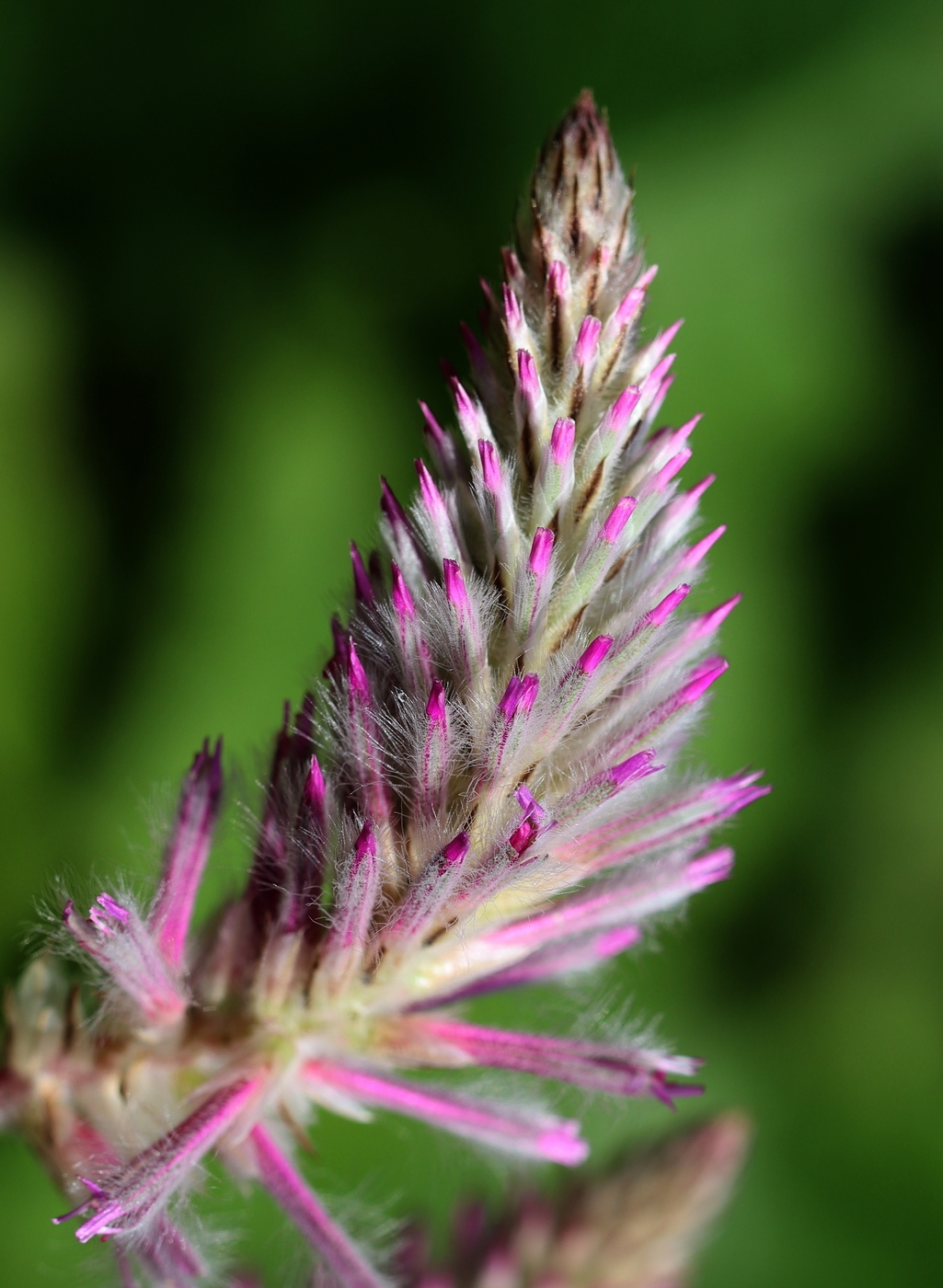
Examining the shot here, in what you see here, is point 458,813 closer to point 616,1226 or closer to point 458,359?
point 616,1226

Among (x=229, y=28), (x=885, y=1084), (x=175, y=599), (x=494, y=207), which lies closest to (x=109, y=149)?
(x=229, y=28)

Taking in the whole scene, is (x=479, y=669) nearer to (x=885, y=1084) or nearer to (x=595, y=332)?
(x=595, y=332)

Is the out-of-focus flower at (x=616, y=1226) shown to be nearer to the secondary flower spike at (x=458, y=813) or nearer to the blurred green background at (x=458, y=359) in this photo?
the secondary flower spike at (x=458, y=813)

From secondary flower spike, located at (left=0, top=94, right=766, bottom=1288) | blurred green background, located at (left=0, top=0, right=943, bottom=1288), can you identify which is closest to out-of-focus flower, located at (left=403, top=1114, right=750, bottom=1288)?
secondary flower spike, located at (left=0, top=94, right=766, bottom=1288)

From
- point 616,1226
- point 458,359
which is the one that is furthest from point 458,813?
point 458,359

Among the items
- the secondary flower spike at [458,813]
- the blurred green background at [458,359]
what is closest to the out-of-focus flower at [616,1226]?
the secondary flower spike at [458,813]
